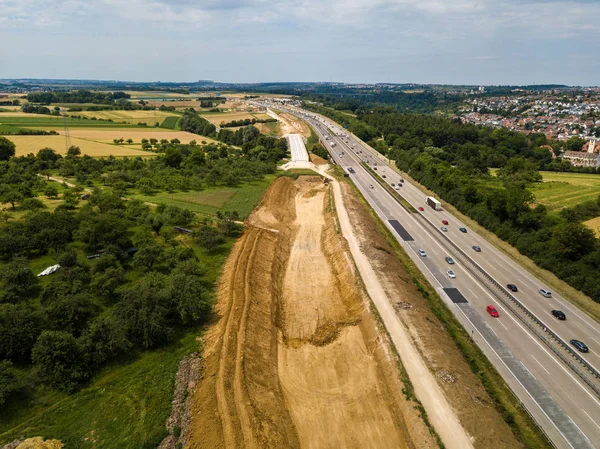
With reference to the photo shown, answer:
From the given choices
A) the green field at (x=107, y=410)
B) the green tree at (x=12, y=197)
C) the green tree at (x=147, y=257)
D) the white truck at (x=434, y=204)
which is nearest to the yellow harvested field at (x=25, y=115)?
the green tree at (x=12, y=197)

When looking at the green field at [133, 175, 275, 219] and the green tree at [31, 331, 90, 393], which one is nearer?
the green tree at [31, 331, 90, 393]

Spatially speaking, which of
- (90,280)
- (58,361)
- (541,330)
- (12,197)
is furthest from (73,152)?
(541,330)

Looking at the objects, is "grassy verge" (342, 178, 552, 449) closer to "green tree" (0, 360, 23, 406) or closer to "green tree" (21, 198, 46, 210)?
"green tree" (0, 360, 23, 406)

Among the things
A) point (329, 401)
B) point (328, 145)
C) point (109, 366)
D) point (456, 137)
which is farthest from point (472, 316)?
point (456, 137)

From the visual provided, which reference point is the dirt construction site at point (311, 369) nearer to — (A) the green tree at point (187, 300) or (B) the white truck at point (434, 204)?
(A) the green tree at point (187, 300)

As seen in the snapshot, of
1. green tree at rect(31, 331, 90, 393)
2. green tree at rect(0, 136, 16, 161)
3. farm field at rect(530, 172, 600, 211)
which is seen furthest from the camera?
green tree at rect(0, 136, 16, 161)

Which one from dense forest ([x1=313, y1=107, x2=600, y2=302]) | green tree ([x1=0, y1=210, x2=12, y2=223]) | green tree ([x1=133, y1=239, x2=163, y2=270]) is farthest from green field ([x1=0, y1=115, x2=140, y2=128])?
green tree ([x1=133, y1=239, x2=163, y2=270])

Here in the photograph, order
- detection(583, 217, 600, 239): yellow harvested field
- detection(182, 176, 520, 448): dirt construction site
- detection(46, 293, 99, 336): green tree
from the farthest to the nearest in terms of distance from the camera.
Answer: detection(583, 217, 600, 239): yellow harvested field < detection(46, 293, 99, 336): green tree < detection(182, 176, 520, 448): dirt construction site
